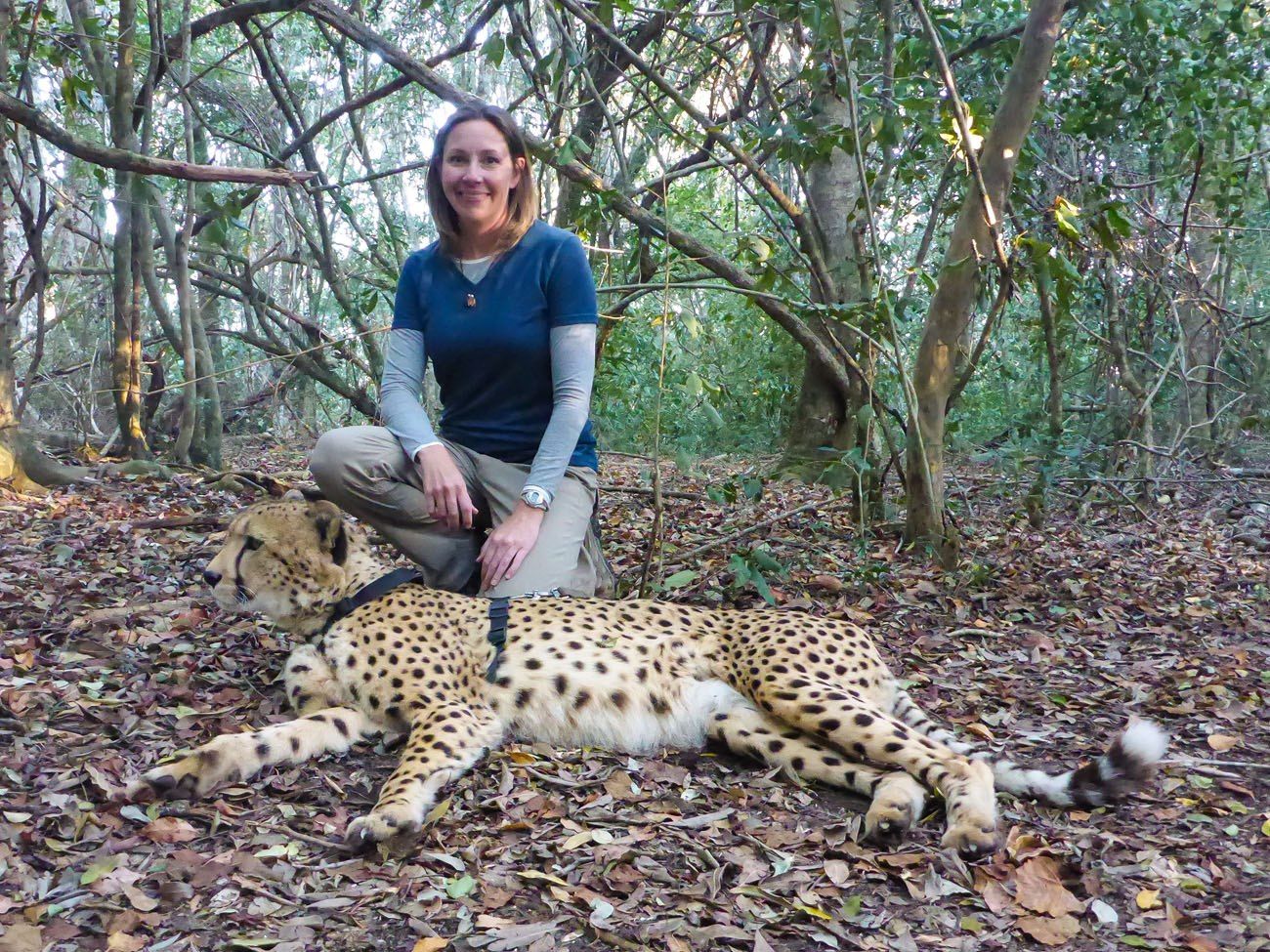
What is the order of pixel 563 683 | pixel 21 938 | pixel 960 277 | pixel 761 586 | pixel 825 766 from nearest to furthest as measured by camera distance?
Result: 1. pixel 21 938
2. pixel 825 766
3. pixel 563 683
4. pixel 761 586
5. pixel 960 277

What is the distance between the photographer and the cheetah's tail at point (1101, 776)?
8.38ft

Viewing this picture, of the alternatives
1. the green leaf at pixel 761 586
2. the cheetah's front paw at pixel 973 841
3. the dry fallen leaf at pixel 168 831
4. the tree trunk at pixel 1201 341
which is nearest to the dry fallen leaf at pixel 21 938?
the dry fallen leaf at pixel 168 831

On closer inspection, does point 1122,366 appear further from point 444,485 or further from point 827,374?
point 444,485

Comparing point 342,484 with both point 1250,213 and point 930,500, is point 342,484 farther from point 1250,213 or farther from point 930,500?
point 1250,213

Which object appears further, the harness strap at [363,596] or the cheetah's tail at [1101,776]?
the harness strap at [363,596]

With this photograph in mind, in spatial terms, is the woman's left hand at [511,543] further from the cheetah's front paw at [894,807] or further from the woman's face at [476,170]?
the cheetah's front paw at [894,807]

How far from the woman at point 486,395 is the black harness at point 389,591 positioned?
0.69 ft

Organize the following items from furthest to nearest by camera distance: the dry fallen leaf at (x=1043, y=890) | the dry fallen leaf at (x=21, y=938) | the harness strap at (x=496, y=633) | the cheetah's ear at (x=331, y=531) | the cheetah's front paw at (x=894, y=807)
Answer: the cheetah's ear at (x=331, y=531)
the harness strap at (x=496, y=633)
the cheetah's front paw at (x=894, y=807)
the dry fallen leaf at (x=1043, y=890)
the dry fallen leaf at (x=21, y=938)

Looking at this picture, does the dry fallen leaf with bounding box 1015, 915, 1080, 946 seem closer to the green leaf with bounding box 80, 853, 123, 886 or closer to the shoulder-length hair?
the green leaf with bounding box 80, 853, 123, 886

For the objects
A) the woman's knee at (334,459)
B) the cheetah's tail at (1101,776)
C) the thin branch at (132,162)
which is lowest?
the cheetah's tail at (1101,776)

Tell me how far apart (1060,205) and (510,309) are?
2345 millimetres

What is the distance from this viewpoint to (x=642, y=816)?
2.53 m

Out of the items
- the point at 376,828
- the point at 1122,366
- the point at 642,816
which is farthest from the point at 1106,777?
the point at 1122,366

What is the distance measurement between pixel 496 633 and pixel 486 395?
36.7 inches
